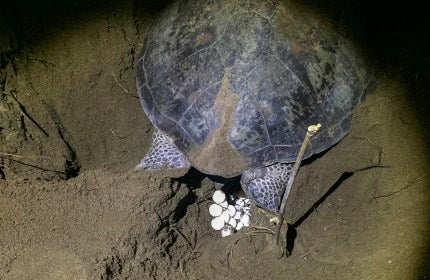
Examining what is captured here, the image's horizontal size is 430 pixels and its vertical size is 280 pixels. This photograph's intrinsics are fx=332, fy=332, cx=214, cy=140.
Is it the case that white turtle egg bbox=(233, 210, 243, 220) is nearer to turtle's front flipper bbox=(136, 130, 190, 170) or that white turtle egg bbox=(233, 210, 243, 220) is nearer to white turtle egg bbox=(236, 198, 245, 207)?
white turtle egg bbox=(236, 198, 245, 207)

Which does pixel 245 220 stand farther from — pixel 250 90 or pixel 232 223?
pixel 250 90

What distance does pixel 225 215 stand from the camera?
212 cm

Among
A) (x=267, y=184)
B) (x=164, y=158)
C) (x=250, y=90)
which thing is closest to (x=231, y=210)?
(x=267, y=184)

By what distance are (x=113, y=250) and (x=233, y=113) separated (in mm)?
944

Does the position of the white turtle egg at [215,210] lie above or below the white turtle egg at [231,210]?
above

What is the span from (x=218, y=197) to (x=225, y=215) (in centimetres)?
12

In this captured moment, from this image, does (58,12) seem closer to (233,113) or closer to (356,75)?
(233,113)

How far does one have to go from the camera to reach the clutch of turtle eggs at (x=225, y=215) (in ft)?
6.88

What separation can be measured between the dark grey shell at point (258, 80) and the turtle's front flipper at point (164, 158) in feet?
0.22

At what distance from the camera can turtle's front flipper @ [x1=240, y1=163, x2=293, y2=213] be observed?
195cm

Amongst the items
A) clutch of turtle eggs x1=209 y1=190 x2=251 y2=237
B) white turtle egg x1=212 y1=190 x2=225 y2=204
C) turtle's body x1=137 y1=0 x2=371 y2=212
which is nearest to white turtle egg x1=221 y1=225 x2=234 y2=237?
clutch of turtle eggs x1=209 y1=190 x2=251 y2=237

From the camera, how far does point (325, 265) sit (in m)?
1.77

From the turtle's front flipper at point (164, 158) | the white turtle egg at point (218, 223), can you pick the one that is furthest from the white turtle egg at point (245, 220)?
the turtle's front flipper at point (164, 158)

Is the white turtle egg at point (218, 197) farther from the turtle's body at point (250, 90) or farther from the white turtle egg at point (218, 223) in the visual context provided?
the turtle's body at point (250, 90)
